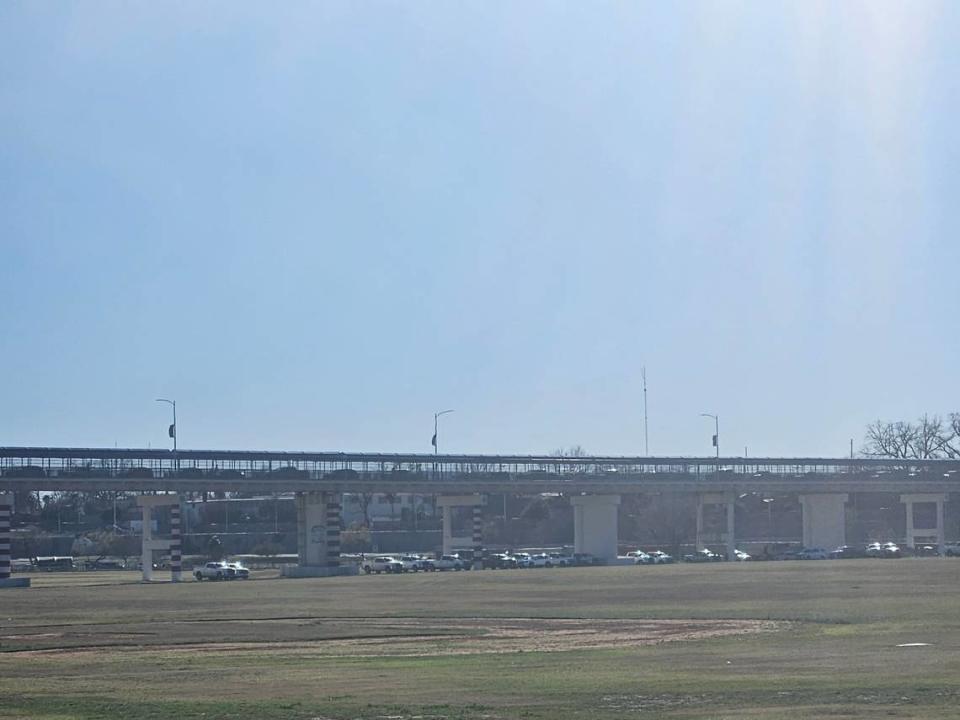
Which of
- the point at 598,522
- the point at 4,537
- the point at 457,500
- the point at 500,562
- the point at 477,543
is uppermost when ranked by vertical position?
the point at 457,500

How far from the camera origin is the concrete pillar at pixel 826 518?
454 ft

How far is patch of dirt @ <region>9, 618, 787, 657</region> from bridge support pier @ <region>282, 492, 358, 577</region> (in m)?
64.5

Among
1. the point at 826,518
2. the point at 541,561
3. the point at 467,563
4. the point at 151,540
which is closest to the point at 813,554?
the point at 826,518

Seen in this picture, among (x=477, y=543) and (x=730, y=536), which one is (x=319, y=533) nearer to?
(x=477, y=543)

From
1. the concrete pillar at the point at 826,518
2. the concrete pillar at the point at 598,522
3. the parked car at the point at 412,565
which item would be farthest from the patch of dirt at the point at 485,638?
the concrete pillar at the point at 826,518

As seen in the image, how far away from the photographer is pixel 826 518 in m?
139

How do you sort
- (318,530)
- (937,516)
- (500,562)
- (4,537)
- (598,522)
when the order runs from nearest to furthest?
(4,537) < (318,530) < (500,562) < (598,522) < (937,516)

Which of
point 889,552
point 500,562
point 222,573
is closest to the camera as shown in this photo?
point 222,573

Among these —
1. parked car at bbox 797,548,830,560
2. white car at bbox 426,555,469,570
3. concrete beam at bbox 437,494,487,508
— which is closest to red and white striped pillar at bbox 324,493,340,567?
white car at bbox 426,555,469,570

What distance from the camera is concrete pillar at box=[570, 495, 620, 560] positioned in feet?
420

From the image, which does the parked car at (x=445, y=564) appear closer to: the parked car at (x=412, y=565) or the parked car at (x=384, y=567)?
the parked car at (x=412, y=565)

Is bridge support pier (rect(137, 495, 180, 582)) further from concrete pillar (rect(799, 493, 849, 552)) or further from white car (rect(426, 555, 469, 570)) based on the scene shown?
concrete pillar (rect(799, 493, 849, 552))

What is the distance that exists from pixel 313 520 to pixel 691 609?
64350mm

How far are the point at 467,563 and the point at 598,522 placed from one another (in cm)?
1453
